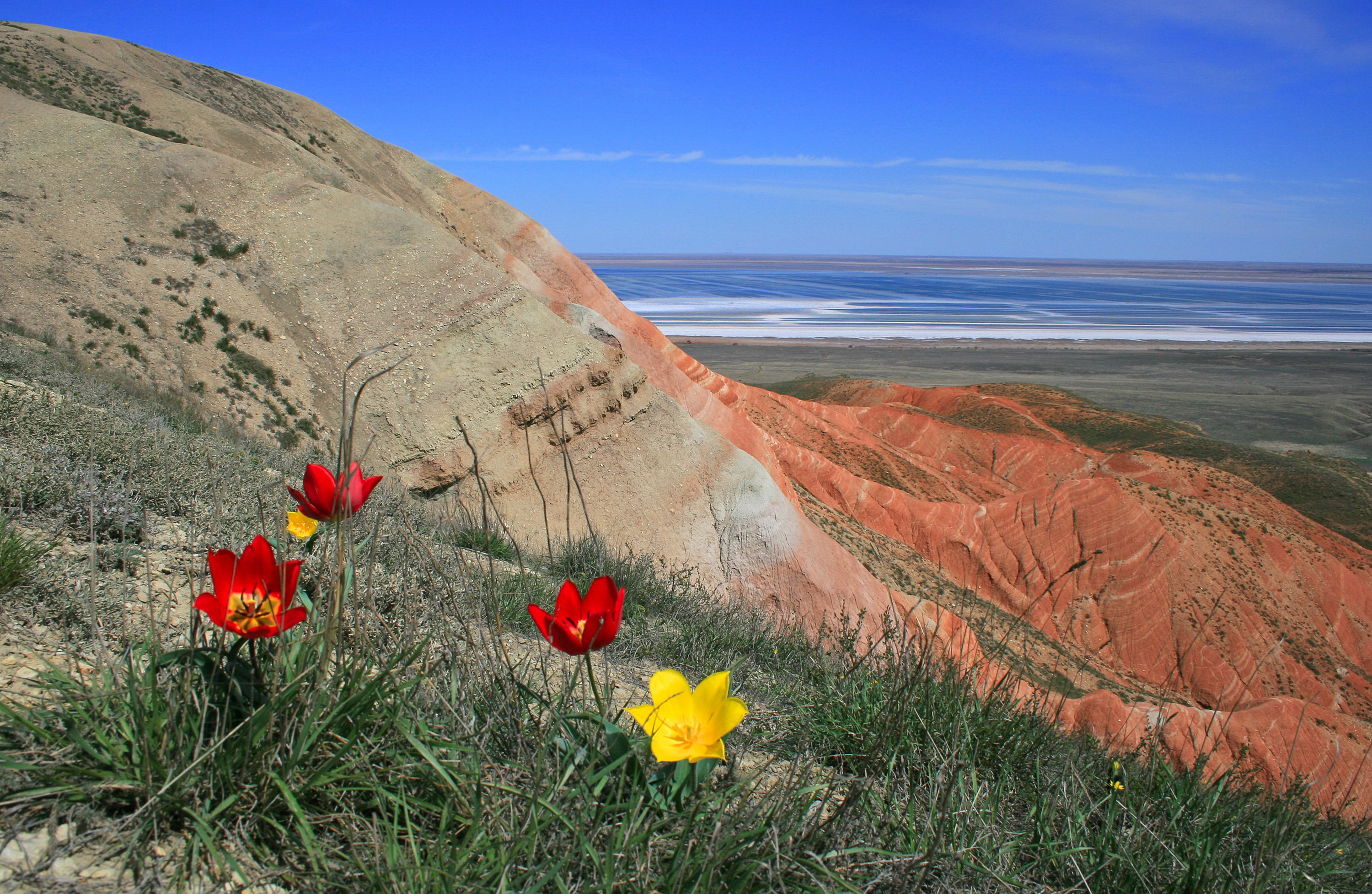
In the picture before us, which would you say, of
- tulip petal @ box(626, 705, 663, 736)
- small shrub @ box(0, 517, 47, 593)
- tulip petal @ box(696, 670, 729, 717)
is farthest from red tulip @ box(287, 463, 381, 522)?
small shrub @ box(0, 517, 47, 593)

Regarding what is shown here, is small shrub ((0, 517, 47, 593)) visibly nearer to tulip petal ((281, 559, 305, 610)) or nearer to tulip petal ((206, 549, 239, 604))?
tulip petal ((206, 549, 239, 604))

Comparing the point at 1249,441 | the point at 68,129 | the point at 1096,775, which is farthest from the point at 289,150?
the point at 1249,441

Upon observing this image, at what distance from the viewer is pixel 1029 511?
15438mm

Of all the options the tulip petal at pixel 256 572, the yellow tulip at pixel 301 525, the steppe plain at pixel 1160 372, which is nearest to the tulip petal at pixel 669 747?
the tulip petal at pixel 256 572

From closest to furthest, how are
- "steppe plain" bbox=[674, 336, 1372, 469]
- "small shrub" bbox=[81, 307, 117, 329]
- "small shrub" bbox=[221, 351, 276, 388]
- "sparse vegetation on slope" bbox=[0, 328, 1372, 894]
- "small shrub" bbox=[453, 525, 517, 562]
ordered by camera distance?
"sparse vegetation on slope" bbox=[0, 328, 1372, 894] → "small shrub" bbox=[453, 525, 517, 562] → "small shrub" bbox=[81, 307, 117, 329] → "small shrub" bbox=[221, 351, 276, 388] → "steppe plain" bbox=[674, 336, 1372, 469]

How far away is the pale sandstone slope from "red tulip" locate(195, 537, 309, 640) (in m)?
6.31

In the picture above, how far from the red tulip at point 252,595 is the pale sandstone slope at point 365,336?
631cm

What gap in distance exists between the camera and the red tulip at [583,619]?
5.36 feet

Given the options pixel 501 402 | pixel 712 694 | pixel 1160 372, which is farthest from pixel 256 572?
pixel 1160 372

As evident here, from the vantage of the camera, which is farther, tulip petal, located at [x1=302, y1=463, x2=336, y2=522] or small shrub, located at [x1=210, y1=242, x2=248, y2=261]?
small shrub, located at [x1=210, y1=242, x2=248, y2=261]

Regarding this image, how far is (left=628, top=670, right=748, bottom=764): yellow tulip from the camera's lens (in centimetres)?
165

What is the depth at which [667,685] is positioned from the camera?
182 cm

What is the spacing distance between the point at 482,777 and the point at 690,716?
0.50 m

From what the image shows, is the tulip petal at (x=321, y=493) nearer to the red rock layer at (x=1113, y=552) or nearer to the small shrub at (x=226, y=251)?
the red rock layer at (x=1113, y=552)
